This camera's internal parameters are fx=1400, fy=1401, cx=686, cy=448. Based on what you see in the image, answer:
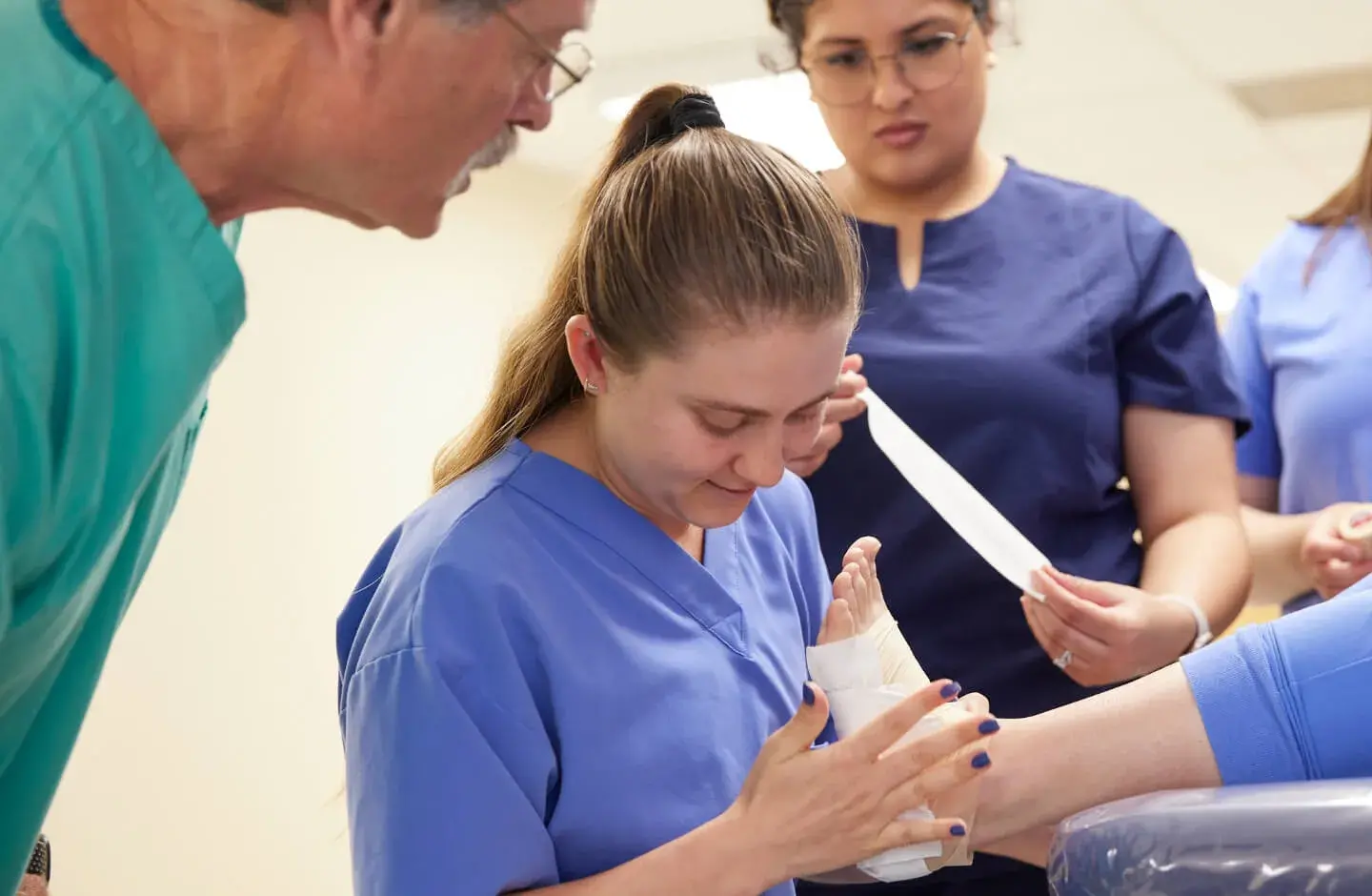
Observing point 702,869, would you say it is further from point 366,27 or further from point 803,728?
point 366,27

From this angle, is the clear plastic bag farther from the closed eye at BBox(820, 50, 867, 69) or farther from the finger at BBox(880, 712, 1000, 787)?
the closed eye at BBox(820, 50, 867, 69)

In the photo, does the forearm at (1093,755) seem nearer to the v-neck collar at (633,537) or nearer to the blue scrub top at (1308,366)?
the v-neck collar at (633,537)

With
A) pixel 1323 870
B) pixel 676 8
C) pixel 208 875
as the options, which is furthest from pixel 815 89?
pixel 208 875

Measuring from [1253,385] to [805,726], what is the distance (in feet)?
3.51

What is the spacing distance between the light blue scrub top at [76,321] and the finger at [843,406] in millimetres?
617

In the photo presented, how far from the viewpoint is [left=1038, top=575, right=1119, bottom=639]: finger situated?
1306 mm

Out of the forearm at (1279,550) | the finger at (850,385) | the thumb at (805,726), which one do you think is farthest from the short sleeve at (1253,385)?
the thumb at (805,726)

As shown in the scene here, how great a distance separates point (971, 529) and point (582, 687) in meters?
0.48

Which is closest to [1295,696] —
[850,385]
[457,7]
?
[850,385]

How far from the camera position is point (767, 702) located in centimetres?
118

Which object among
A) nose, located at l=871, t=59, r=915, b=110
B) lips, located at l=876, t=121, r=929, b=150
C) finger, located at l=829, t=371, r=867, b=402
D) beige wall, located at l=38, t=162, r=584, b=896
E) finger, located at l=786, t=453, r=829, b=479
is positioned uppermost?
nose, located at l=871, t=59, r=915, b=110

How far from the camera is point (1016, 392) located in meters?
1.43

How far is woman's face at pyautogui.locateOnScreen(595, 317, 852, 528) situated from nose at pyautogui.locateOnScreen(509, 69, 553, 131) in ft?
0.72

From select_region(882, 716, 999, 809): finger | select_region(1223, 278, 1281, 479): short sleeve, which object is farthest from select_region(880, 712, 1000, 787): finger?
select_region(1223, 278, 1281, 479): short sleeve
